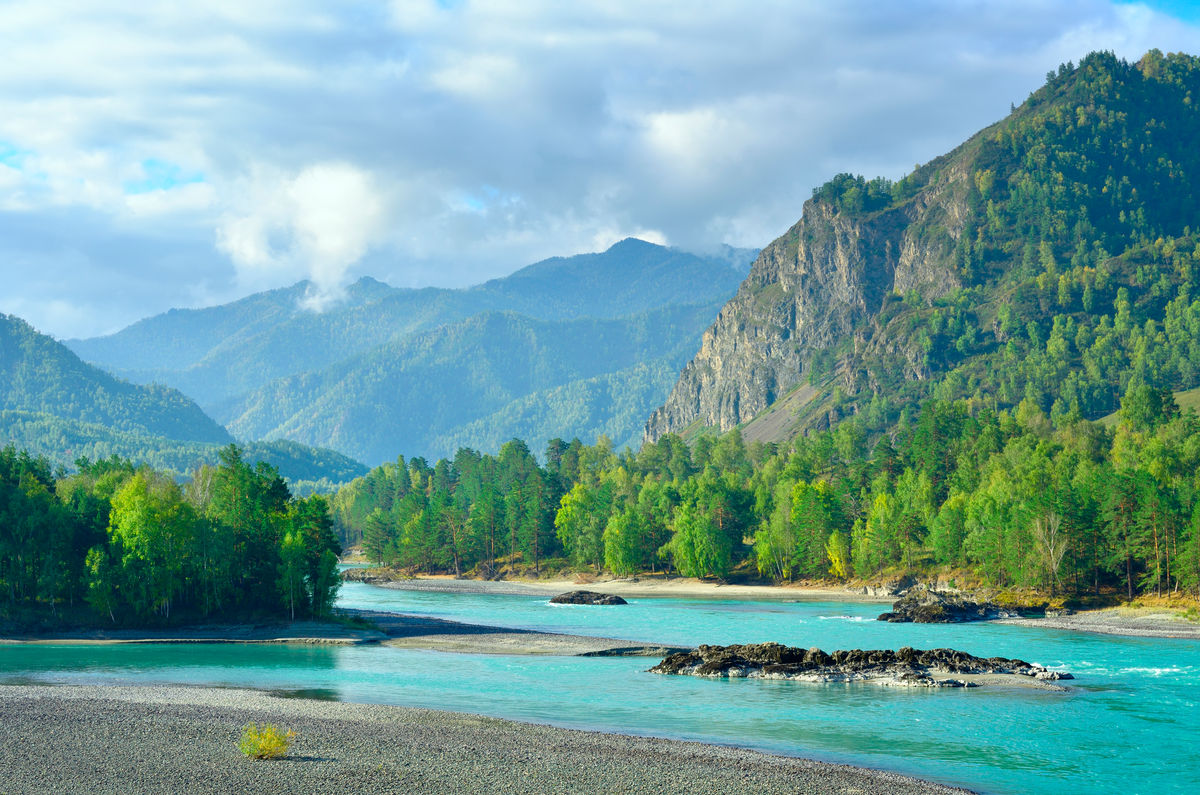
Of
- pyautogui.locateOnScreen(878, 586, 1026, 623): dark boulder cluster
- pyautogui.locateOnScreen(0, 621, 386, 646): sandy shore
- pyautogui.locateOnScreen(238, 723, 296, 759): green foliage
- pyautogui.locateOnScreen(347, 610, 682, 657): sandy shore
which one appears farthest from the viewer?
pyautogui.locateOnScreen(878, 586, 1026, 623): dark boulder cluster

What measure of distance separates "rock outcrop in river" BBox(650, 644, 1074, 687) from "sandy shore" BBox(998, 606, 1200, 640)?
3575cm

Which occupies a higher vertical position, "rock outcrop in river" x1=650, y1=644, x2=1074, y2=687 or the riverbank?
"rock outcrop in river" x1=650, y1=644, x2=1074, y2=687

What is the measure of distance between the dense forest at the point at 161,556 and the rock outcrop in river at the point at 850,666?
160 ft

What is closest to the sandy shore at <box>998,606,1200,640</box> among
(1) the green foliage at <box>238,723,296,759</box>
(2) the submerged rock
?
(2) the submerged rock

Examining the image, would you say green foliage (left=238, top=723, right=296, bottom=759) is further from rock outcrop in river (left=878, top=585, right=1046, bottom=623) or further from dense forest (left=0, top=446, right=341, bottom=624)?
rock outcrop in river (left=878, top=585, right=1046, bottom=623)

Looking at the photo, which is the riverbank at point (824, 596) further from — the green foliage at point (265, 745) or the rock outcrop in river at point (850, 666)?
the green foliage at point (265, 745)

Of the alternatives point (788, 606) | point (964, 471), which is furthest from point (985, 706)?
point (964, 471)

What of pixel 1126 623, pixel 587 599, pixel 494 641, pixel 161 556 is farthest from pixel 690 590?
pixel 161 556

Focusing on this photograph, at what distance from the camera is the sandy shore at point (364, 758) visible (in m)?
41.7

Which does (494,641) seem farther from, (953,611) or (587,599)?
(587,599)

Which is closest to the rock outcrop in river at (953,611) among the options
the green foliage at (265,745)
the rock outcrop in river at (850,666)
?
the rock outcrop in river at (850,666)

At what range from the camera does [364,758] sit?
46312 millimetres

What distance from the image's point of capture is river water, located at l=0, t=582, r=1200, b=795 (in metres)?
49.8

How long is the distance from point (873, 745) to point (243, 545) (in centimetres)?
7711
